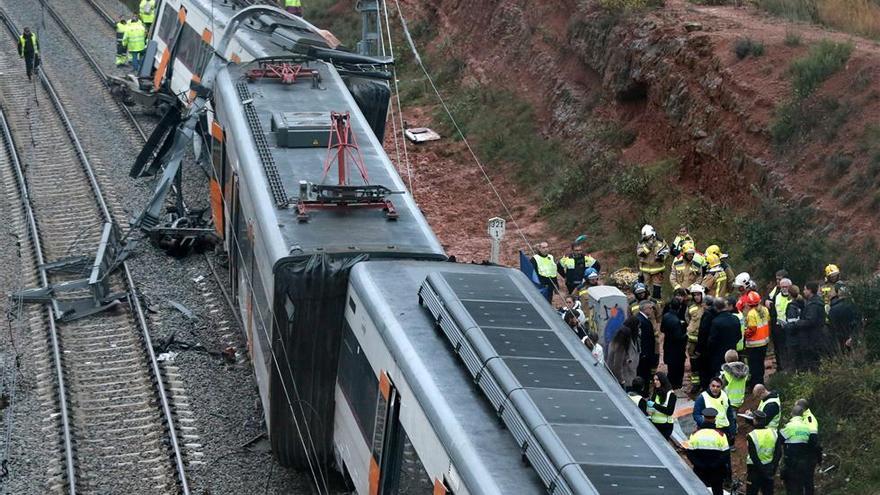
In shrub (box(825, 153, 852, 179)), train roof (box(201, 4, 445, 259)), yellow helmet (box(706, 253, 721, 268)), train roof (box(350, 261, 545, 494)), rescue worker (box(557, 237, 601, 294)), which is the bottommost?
rescue worker (box(557, 237, 601, 294))

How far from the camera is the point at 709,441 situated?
12.0 metres

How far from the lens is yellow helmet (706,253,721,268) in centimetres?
1641

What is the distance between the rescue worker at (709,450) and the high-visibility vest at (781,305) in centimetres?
303

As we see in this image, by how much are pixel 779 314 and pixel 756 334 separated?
38 centimetres

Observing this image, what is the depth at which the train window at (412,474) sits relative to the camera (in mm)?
10141

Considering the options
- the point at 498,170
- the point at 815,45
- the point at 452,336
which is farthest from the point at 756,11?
the point at 452,336

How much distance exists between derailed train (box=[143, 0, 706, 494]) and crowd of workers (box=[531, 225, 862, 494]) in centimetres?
193

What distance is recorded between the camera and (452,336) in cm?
1065

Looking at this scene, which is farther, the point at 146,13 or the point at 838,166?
the point at 146,13

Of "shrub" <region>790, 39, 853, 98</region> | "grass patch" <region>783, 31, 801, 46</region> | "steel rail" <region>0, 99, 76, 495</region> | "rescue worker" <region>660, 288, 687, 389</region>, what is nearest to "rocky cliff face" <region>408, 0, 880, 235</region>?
"grass patch" <region>783, 31, 801, 46</region>

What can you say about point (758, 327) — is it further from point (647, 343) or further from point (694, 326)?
point (647, 343)

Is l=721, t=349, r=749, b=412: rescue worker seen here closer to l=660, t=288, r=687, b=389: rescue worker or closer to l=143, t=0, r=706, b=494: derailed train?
l=660, t=288, r=687, b=389: rescue worker

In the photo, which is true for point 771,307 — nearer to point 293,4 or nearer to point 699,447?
point 699,447

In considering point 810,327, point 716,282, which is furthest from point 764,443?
point 716,282
